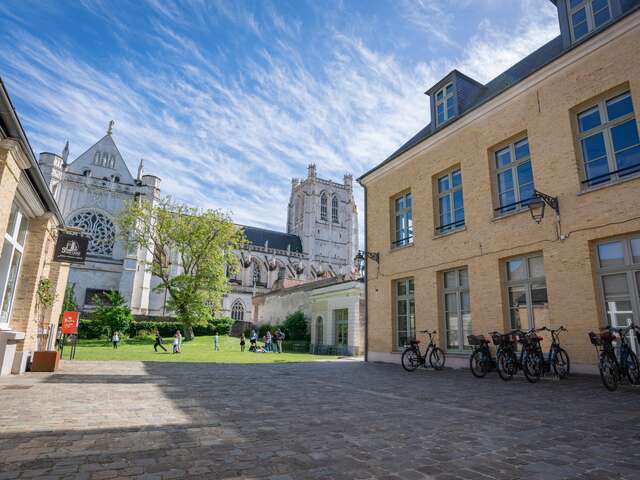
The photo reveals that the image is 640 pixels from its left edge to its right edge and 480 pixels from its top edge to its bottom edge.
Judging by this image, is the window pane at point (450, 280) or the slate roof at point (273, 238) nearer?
the window pane at point (450, 280)

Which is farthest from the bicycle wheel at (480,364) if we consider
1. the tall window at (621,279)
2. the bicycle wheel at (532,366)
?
the tall window at (621,279)

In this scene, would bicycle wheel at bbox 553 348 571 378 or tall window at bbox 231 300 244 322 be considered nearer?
bicycle wheel at bbox 553 348 571 378

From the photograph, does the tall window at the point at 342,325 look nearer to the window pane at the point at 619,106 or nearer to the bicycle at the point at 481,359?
the bicycle at the point at 481,359

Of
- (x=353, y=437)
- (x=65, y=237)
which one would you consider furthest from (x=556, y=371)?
(x=65, y=237)

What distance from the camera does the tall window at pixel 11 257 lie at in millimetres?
7566

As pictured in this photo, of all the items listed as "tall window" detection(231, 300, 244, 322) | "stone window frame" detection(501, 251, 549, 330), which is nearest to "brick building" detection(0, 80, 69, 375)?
"stone window frame" detection(501, 251, 549, 330)

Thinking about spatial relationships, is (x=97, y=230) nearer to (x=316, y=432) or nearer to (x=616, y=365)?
(x=316, y=432)

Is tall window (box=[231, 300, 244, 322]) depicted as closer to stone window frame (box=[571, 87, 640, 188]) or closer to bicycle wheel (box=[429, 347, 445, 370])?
bicycle wheel (box=[429, 347, 445, 370])

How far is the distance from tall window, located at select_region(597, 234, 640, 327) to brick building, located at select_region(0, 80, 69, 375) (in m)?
10.8

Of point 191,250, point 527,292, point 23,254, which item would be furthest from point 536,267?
point 191,250

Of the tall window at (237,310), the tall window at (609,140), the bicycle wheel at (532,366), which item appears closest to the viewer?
the bicycle wheel at (532,366)

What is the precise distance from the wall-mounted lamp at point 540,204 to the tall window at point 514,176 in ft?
1.89

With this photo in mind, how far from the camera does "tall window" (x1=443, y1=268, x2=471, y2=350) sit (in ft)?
34.5

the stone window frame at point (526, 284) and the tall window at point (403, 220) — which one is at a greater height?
the tall window at point (403, 220)
